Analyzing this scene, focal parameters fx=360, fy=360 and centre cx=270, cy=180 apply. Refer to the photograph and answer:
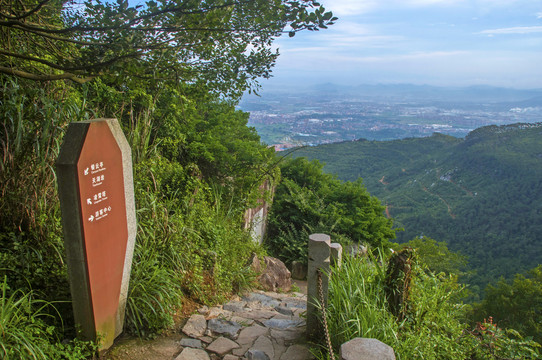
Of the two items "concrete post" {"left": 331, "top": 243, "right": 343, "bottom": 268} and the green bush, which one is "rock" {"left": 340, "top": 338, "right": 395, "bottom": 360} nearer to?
"concrete post" {"left": 331, "top": 243, "right": 343, "bottom": 268}

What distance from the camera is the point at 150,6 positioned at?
2.45 m

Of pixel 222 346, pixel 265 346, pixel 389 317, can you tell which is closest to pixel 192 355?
pixel 222 346

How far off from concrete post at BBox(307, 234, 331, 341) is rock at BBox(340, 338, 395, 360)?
3.20ft

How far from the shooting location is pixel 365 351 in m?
1.91

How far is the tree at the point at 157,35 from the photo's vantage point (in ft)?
8.07

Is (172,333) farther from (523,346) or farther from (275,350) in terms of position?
(523,346)

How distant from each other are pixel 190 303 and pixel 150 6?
2686mm

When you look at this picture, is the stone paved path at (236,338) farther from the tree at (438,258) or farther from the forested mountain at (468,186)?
the tree at (438,258)

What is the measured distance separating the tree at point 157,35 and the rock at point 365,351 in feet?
7.29

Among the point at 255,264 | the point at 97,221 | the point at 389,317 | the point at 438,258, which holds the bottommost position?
the point at 438,258

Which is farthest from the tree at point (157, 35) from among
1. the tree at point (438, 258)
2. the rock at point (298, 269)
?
the tree at point (438, 258)

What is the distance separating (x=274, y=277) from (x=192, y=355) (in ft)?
9.86

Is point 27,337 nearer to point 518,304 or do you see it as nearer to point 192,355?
point 192,355

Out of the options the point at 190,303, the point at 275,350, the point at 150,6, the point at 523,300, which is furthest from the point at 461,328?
the point at 523,300
